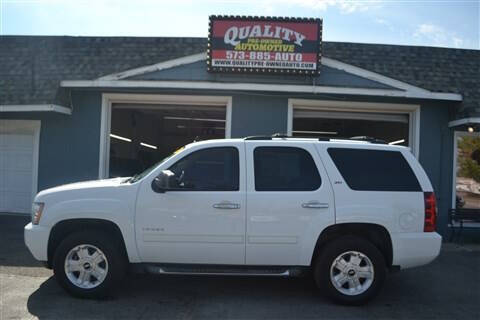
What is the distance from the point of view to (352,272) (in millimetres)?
5969

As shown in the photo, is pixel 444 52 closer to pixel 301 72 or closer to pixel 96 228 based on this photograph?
pixel 301 72

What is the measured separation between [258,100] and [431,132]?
4106mm

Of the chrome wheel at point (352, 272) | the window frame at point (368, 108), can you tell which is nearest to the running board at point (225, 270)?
the chrome wheel at point (352, 272)

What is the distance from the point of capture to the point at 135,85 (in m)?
10.5

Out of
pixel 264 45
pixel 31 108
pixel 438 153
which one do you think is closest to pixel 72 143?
pixel 31 108

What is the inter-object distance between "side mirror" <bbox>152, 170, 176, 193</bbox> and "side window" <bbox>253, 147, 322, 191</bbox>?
105cm

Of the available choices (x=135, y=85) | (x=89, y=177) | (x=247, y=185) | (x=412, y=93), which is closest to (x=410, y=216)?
(x=247, y=185)

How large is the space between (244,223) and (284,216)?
1.63 feet

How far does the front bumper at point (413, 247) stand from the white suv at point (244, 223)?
0.5 inches

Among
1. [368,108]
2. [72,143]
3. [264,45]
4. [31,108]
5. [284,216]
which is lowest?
[284,216]

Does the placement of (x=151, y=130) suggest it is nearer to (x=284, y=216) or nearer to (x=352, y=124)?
(x=352, y=124)

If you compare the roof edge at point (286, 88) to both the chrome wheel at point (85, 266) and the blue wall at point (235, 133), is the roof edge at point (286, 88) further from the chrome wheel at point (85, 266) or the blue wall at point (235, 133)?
the chrome wheel at point (85, 266)

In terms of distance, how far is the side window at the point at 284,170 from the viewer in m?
5.97

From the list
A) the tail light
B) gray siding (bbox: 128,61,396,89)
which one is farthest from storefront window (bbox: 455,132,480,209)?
the tail light
